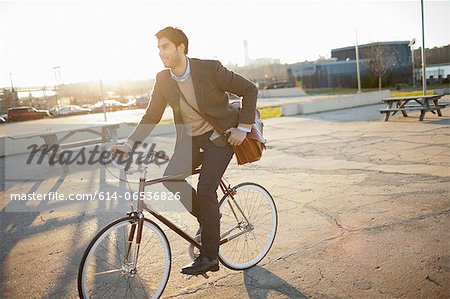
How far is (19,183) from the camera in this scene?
345 inches

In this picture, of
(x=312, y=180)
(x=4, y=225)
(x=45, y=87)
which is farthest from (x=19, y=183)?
(x=45, y=87)

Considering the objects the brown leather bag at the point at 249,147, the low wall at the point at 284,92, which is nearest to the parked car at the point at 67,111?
the low wall at the point at 284,92

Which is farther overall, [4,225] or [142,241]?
[4,225]

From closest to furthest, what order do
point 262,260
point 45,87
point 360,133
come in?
1. point 262,260
2. point 360,133
3. point 45,87

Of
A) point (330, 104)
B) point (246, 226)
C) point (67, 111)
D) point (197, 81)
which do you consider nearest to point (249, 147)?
point (197, 81)

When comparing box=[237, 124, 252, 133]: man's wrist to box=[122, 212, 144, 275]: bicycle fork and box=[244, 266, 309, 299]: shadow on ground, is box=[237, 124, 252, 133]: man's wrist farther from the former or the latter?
box=[244, 266, 309, 299]: shadow on ground

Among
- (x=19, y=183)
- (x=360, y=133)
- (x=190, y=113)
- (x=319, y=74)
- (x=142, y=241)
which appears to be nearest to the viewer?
(x=142, y=241)

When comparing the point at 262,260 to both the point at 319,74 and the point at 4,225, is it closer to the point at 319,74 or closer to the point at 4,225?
the point at 4,225

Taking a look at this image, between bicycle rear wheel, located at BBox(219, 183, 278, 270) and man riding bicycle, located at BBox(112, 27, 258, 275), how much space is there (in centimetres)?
42

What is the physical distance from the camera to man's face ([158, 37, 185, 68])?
3.08 metres

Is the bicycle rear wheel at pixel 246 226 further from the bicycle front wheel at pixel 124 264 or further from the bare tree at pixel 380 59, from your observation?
the bare tree at pixel 380 59

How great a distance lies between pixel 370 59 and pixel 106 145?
44266mm

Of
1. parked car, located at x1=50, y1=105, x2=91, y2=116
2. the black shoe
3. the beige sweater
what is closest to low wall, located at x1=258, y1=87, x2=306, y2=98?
parked car, located at x1=50, y1=105, x2=91, y2=116

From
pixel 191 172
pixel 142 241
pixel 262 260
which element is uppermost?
pixel 191 172
